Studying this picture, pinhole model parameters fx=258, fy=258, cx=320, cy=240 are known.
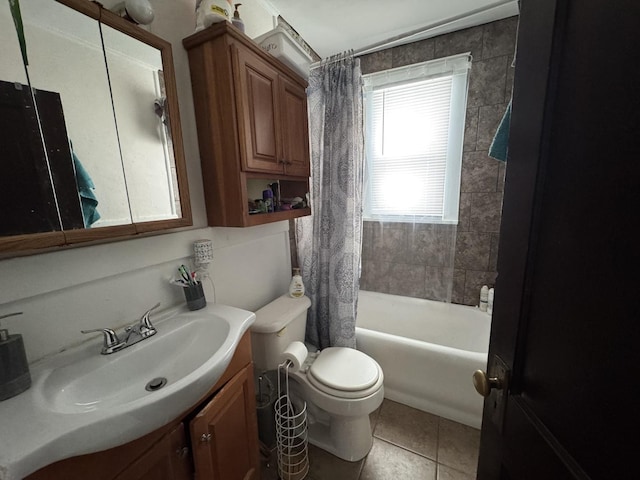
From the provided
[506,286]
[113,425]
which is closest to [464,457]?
[506,286]

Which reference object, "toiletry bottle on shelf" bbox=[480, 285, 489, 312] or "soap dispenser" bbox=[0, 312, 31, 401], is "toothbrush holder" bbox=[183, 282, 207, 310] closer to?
"soap dispenser" bbox=[0, 312, 31, 401]

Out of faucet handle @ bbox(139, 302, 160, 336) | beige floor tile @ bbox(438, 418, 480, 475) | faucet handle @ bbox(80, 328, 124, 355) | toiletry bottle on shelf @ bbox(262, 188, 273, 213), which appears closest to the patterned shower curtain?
toiletry bottle on shelf @ bbox(262, 188, 273, 213)

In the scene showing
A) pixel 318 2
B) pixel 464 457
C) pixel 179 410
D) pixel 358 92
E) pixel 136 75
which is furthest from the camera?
pixel 358 92

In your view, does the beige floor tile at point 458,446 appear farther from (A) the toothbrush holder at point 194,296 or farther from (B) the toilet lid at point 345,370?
(A) the toothbrush holder at point 194,296

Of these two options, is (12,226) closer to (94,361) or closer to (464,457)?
(94,361)

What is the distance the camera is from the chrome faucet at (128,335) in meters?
0.81

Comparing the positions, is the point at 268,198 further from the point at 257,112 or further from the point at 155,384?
the point at 155,384

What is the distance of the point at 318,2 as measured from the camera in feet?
4.87

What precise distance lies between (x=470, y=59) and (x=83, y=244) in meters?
2.45

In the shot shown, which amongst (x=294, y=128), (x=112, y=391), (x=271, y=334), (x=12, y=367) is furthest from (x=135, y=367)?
(x=294, y=128)

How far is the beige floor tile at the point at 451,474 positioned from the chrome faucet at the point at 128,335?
149 centimetres

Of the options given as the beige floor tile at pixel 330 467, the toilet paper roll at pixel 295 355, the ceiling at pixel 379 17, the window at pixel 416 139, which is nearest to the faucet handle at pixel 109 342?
the toilet paper roll at pixel 295 355

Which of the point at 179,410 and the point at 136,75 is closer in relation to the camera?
the point at 179,410

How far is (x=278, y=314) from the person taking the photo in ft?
4.60
